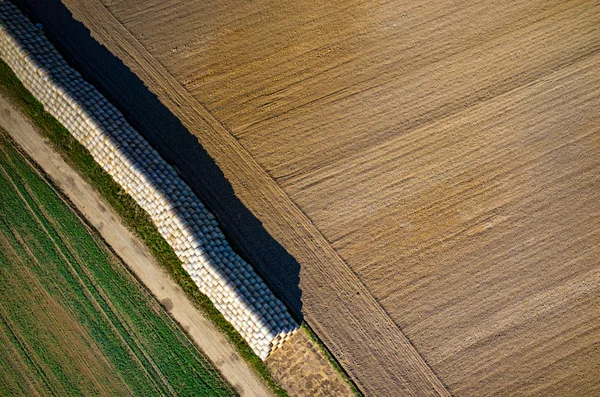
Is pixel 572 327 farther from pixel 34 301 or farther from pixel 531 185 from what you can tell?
pixel 34 301

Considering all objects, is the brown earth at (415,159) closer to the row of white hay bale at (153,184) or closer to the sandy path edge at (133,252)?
the row of white hay bale at (153,184)

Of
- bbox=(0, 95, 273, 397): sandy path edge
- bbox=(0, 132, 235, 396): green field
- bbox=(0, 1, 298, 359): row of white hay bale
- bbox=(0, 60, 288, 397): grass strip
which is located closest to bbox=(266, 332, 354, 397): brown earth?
bbox=(0, 60, 288, 397): grass strip

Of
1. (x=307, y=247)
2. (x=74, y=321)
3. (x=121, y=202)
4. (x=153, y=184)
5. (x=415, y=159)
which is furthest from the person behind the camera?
(x=415, y=159)

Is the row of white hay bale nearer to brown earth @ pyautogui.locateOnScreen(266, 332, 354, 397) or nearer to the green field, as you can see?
brown earth @ pyautogui.locateOnScreen(266, 332, 354, 397)

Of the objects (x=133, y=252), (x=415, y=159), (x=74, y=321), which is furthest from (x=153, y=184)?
(x=415, y=159)

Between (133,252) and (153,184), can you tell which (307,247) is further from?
(133,252)

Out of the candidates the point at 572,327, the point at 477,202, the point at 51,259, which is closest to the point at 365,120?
the point at 477,202

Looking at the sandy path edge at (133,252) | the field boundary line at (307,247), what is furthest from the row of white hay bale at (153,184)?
the field boundary line at (307,247)
